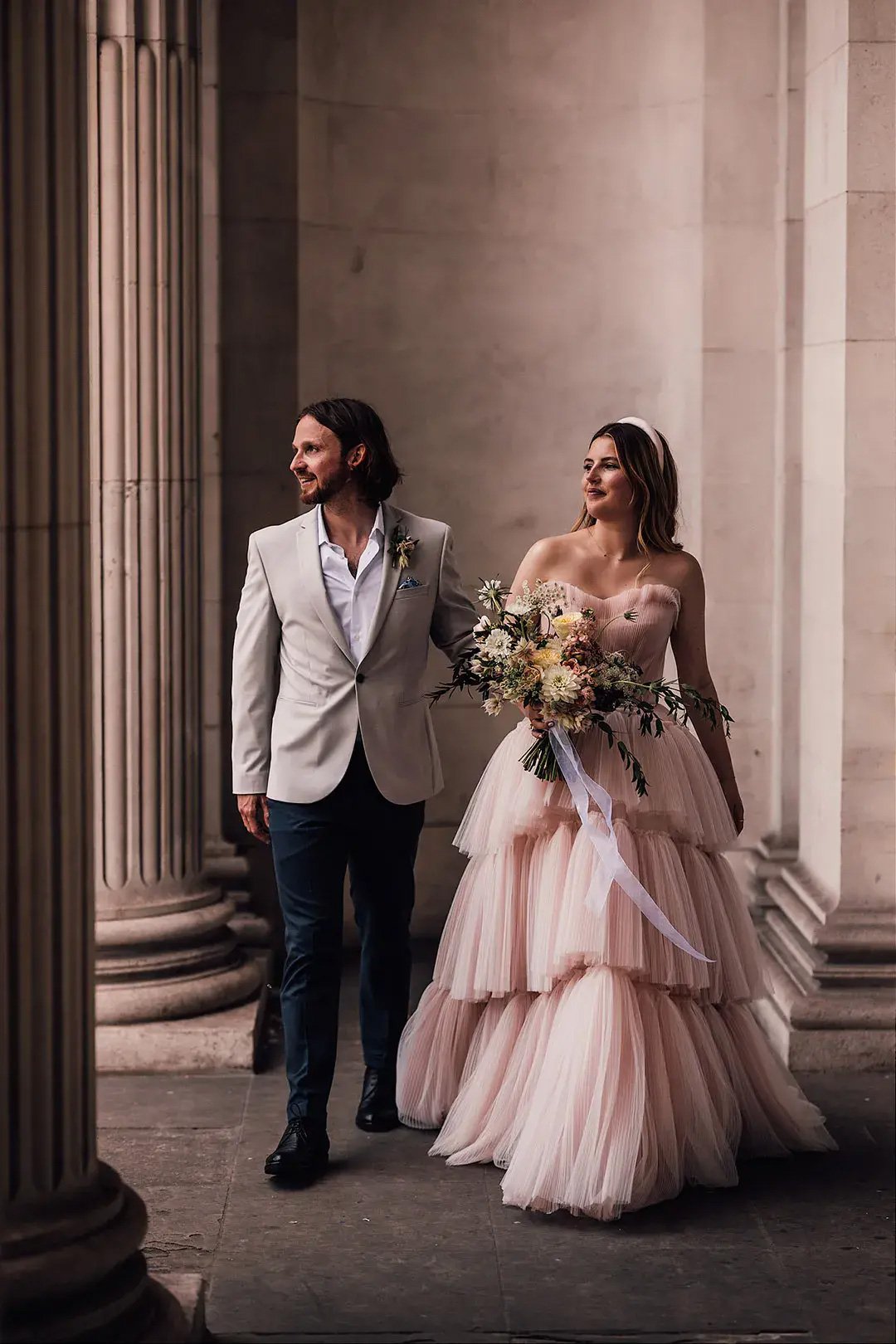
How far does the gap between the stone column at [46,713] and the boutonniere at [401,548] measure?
171cm

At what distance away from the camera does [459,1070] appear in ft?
18.2

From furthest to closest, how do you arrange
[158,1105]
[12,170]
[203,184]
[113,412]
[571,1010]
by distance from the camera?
[203,184], [113,412], [158,1105], [571,1010], [12,170]

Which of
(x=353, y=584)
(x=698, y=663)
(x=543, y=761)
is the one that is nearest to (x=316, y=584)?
(x=353, y=584)

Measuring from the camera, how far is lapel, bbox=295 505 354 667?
203 inches

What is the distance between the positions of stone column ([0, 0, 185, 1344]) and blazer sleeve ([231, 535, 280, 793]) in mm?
1603

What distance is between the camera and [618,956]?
495 cm

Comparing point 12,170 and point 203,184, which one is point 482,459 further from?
point 12,170

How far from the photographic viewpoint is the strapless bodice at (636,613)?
5.20m

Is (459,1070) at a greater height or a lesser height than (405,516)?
lesser

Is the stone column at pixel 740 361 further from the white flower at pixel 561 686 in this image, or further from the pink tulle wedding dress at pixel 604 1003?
the white flower at pixel 561 686

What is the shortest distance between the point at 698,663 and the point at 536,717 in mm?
613

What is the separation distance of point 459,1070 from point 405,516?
69.2 inches

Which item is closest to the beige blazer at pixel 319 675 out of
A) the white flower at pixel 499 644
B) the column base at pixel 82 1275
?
the white flower at pixel 499 644

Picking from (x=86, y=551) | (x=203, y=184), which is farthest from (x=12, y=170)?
(x=203, y=184)
